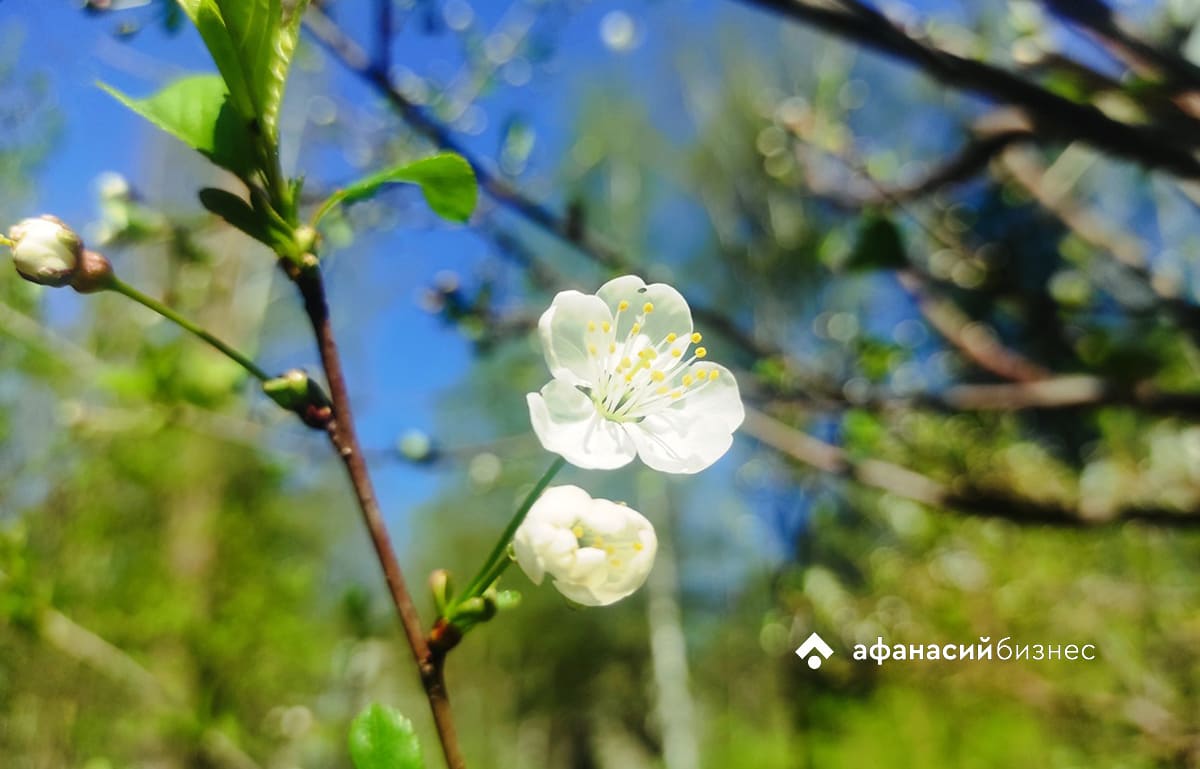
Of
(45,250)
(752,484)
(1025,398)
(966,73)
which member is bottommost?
(752,484)

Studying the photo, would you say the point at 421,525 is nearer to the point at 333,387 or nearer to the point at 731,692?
the point at 731,692

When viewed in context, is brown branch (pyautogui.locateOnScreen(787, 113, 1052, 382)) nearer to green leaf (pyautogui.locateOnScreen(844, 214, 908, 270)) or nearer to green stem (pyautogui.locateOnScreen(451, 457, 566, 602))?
green leaf (pyautogui.locateOnScreen(844, 214, 908, 270))

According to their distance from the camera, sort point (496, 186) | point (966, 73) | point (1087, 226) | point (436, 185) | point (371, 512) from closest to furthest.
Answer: point (371, 512) → point (436, 185) → point (966, 73) → point (496, 186) → point (1087, 226)

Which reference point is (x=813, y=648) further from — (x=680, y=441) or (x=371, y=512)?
(x=371, y=512)

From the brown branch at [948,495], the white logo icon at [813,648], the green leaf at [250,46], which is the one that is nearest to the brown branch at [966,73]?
the green leaf at [250,46]

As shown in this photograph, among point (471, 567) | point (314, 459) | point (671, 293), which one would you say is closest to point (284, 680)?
point (314, 459)

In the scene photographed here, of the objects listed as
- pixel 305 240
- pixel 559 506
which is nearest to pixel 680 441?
pixel 559 506
